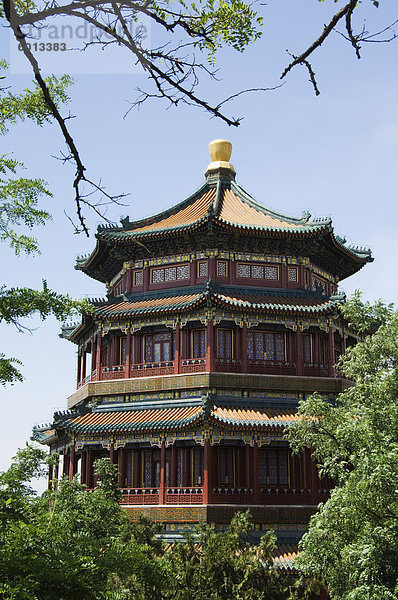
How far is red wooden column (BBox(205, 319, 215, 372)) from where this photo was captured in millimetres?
24047

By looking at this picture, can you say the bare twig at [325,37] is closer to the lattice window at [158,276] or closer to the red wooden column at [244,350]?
the red wooden column at [244,350]

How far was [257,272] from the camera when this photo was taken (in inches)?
1026

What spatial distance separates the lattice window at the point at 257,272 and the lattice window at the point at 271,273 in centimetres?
15

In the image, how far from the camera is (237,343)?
24.9 metres

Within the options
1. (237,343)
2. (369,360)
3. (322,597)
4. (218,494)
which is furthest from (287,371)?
(369,360)

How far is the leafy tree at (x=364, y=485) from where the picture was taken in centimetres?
1186

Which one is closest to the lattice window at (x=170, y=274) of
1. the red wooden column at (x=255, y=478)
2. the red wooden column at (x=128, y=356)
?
the red wooden column at (x=128, y=356)

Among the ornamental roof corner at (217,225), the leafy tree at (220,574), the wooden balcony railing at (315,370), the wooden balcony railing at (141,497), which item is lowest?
the leafy tree at (220,574)

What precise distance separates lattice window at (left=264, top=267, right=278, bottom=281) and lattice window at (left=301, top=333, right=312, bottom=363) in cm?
237

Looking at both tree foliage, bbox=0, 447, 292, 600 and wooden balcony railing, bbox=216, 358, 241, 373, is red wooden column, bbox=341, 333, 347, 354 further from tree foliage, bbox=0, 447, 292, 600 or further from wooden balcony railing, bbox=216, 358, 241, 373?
tree foliage, bbox=0, 447, 292, 600

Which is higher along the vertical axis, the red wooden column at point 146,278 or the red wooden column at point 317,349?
the red wooden column at point 146,278

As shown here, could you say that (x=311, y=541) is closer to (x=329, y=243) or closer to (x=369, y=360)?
(x=369, y=360)

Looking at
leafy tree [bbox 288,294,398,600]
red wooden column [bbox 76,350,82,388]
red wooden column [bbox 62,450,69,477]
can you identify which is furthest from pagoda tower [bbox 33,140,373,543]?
leafy tree [bbox 288,294,398,600]

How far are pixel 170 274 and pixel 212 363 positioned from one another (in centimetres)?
406
